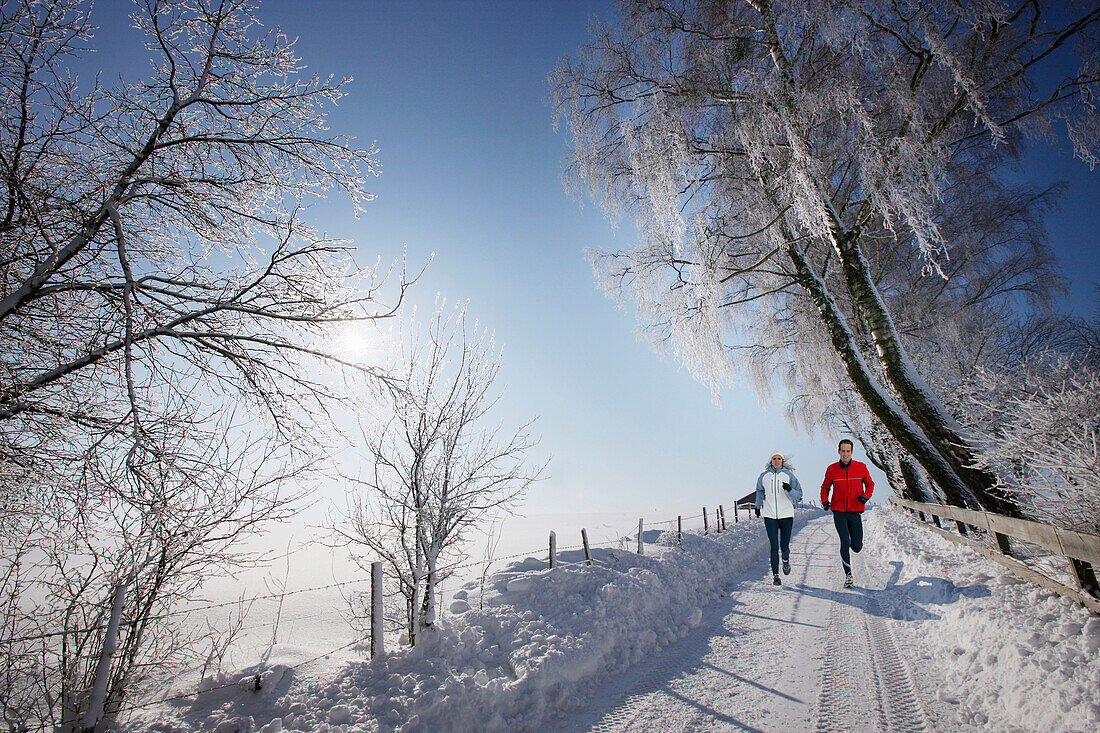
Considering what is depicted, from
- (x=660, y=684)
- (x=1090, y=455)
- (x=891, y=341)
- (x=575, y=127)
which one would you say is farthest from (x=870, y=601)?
(x=575, y=127)

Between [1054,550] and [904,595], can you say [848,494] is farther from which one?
[1054,550]

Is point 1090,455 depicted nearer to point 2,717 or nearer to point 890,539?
point 890,539

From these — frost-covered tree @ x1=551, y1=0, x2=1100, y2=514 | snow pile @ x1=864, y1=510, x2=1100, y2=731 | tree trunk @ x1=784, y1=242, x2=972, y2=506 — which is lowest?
snow pile @ x1=864, y1=510, x2=1100, y2=731

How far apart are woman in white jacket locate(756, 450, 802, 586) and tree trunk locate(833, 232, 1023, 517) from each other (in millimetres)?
2110

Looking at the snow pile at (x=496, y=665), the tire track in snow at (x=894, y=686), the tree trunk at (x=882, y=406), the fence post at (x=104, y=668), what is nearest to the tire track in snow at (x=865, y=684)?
the tire track in snow at (x=894, y=686)

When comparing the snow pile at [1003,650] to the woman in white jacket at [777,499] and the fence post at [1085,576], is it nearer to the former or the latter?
the fence post at [1085,576]

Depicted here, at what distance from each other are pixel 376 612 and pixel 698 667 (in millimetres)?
2941

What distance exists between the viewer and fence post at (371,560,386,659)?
3625 millimetres

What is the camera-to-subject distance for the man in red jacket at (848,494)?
587 centimetres

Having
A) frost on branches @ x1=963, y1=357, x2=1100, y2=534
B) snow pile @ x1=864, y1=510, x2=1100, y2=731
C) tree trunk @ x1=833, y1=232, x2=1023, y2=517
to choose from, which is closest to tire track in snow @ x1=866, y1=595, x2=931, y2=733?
snow pile @ x1=864, y1=510, x2=1100, y2=731

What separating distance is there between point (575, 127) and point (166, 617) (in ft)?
31.6

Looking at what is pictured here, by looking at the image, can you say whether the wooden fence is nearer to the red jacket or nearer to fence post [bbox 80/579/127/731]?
the red jacket

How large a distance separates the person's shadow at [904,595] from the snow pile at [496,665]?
1785mm

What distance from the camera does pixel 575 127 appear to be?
348 inches
